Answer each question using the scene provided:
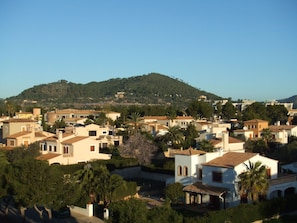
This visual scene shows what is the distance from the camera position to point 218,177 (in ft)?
102

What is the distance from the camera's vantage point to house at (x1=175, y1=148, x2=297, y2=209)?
98.6ft

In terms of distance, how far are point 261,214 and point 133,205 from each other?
27.7ft

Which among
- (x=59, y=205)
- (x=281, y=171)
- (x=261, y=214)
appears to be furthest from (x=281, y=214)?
(x=59, y=205)

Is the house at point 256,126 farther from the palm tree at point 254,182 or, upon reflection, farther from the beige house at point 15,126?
the palm tree at point 254,182

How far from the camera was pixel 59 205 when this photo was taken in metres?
26.0

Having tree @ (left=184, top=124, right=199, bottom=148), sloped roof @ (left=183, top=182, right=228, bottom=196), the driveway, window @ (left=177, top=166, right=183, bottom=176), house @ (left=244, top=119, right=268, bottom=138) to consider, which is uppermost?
house @ (left=244, top=119, right=268, bottom=138)

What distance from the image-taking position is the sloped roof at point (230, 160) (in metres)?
30.7

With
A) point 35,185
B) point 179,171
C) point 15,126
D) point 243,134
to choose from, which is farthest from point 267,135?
point 35,185

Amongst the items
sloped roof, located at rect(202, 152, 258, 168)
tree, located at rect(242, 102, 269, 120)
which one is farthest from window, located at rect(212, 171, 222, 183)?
tree, located at rect(242, 102, 269, 120)

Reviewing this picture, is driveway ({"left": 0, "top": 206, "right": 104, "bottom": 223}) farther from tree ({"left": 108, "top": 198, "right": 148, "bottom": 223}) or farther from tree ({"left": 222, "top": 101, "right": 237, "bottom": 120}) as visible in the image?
tree ({"left": 222, "top": 101, "right": 237, "bottom": 120})

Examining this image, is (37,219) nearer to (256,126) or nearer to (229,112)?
(256,126)

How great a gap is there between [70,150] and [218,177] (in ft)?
62.7

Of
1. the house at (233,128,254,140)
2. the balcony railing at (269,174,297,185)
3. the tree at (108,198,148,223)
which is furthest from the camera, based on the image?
the house at (233,128,254,140)

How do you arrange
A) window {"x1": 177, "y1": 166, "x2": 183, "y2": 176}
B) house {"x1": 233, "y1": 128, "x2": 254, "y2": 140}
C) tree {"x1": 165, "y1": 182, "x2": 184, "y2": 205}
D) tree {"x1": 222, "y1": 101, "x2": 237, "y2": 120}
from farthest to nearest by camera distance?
tree {"x1": 222, "y1": 101, "x2": 237, "y2": 120}, house {"x1": 233, "y1": 128, "x2": 254, "y2": 140}, window {"x1": 177, "y1": 166, "x2": 183, "y2": 176}, tree {"x1": 165, "y1": 182, "x2": 184, "y2": 205}
